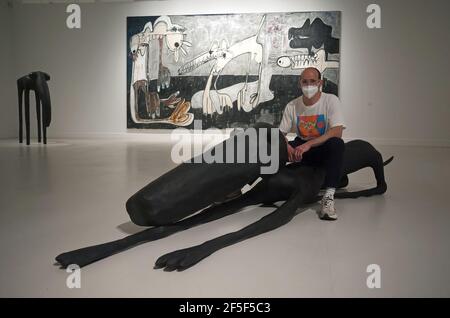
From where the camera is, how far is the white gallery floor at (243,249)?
139 centimetres

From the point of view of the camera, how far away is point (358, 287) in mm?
1396

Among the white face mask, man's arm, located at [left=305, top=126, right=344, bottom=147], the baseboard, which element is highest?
the white face mask

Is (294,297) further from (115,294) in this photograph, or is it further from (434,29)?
(434,29)

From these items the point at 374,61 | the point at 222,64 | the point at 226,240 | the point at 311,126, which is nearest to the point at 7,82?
the point at 222,64

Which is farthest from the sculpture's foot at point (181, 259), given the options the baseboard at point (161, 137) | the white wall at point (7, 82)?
the white wall at point (7, 82)

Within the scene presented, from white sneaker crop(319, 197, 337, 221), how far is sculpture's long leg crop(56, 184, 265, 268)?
1.20 ft

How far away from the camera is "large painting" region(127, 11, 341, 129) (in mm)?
8531

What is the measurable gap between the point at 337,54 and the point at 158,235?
737 cm

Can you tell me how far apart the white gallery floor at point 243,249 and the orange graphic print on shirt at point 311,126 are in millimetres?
454

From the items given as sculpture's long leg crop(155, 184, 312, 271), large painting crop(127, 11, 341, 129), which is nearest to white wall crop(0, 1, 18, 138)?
large painting crop(127, 11, 341, 129)

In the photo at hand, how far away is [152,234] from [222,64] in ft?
24.3

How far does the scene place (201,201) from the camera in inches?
80.4

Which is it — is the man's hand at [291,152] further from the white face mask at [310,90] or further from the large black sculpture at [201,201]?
the white face mask at [310,90]

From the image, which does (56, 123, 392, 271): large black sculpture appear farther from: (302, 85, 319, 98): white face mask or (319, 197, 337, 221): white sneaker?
(302, 85, 319, 98): white face mask
